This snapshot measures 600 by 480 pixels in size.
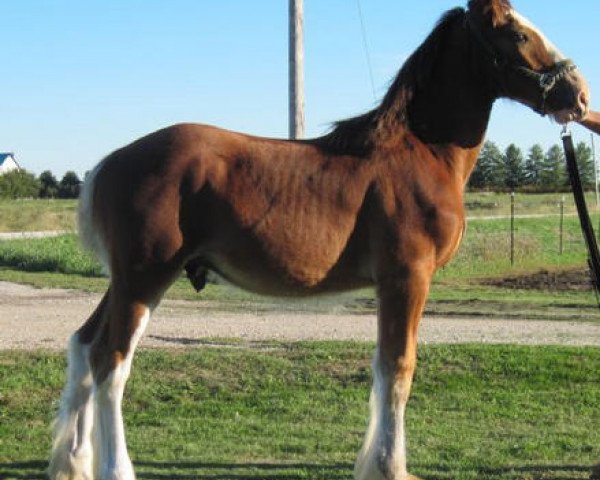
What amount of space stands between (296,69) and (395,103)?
5.61m

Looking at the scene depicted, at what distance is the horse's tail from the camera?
503cm

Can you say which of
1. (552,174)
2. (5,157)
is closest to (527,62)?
(552,174)

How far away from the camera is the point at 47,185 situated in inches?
2790

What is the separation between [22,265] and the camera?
24906mm

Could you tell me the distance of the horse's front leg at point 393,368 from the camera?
190 inches

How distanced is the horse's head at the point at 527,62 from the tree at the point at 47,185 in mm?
66641

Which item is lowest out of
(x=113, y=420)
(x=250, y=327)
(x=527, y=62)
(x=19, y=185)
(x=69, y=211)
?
(x=250, y=327)

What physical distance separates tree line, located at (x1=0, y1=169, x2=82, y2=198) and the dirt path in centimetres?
5018

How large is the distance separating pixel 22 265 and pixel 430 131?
2135 cm

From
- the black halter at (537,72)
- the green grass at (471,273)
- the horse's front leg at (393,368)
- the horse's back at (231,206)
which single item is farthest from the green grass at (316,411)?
the green grass at (471,273)

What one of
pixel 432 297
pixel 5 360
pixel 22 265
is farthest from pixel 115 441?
pixel 22 265

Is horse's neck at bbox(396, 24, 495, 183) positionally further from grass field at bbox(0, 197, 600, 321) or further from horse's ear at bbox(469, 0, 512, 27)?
grass field at bbox(0, 197, 600, 321)

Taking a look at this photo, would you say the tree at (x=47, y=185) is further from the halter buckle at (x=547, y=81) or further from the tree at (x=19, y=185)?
the halter buckle at (x=547, y=81)

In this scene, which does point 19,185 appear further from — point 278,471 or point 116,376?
point 116,376
